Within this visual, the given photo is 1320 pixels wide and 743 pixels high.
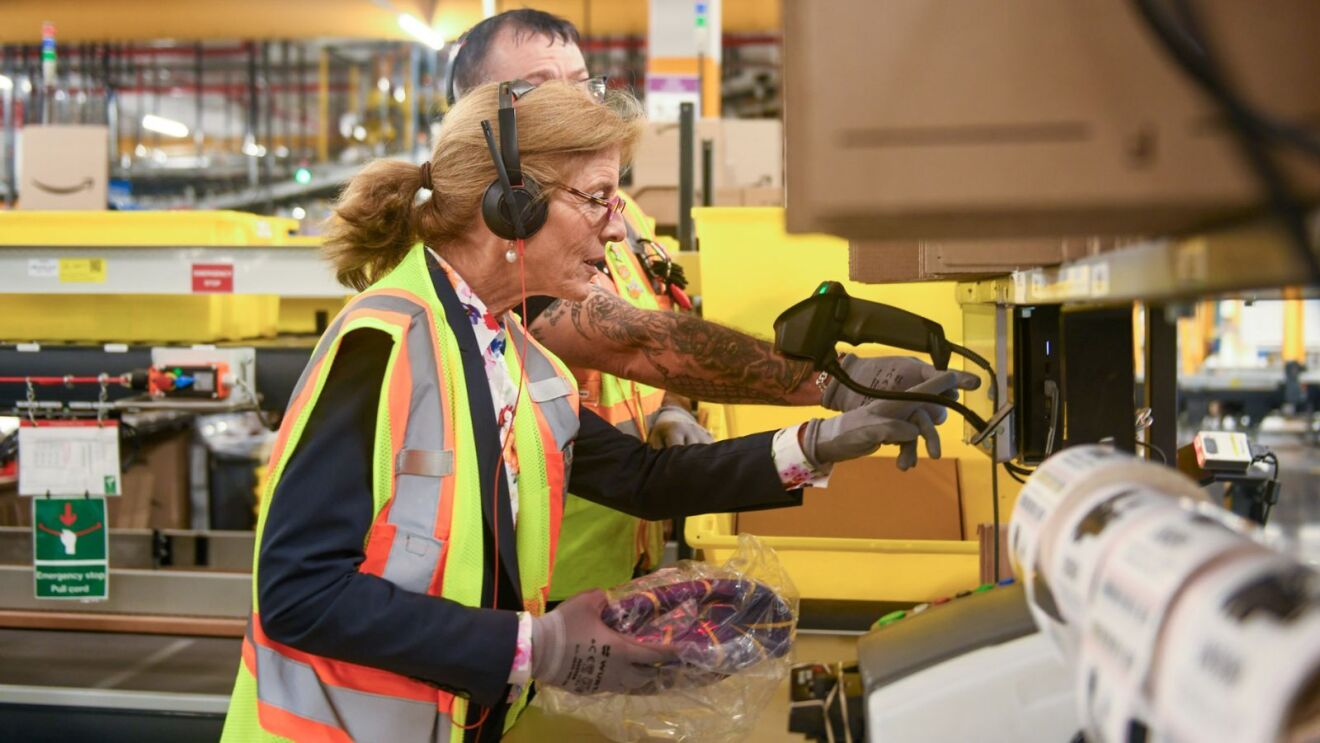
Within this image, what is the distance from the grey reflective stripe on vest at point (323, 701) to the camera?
1348mm

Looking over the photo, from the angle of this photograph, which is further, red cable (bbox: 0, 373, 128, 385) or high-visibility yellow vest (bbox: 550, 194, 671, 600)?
red cable (bbox: 0, 373, 128, 385)

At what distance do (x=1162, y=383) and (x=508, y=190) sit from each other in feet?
3.00

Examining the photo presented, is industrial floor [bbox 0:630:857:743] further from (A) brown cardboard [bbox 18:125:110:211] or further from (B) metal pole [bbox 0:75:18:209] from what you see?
(B) metal pole [bbox 0:75:18:209]

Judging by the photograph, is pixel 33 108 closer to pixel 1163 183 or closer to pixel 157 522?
pixel 157 522

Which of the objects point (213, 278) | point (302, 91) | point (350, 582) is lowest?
point (350, 582)

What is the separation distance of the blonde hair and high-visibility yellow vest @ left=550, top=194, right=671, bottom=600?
1.51 feet

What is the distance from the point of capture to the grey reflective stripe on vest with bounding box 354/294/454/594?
1353 millimetres

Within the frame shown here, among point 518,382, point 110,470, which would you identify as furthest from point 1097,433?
point 110,470

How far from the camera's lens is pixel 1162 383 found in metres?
1.47

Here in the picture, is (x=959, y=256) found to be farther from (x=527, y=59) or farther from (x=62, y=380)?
(x=62, y=380)

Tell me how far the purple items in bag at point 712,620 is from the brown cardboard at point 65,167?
282 centimetres

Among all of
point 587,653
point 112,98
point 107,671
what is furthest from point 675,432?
point 112,98

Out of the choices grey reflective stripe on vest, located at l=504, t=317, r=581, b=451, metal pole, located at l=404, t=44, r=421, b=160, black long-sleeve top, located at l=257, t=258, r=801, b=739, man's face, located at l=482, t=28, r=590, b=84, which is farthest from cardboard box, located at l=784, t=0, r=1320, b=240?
metal pole, located at l=404, t=44, r=421, b=160

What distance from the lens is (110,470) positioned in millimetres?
2707
